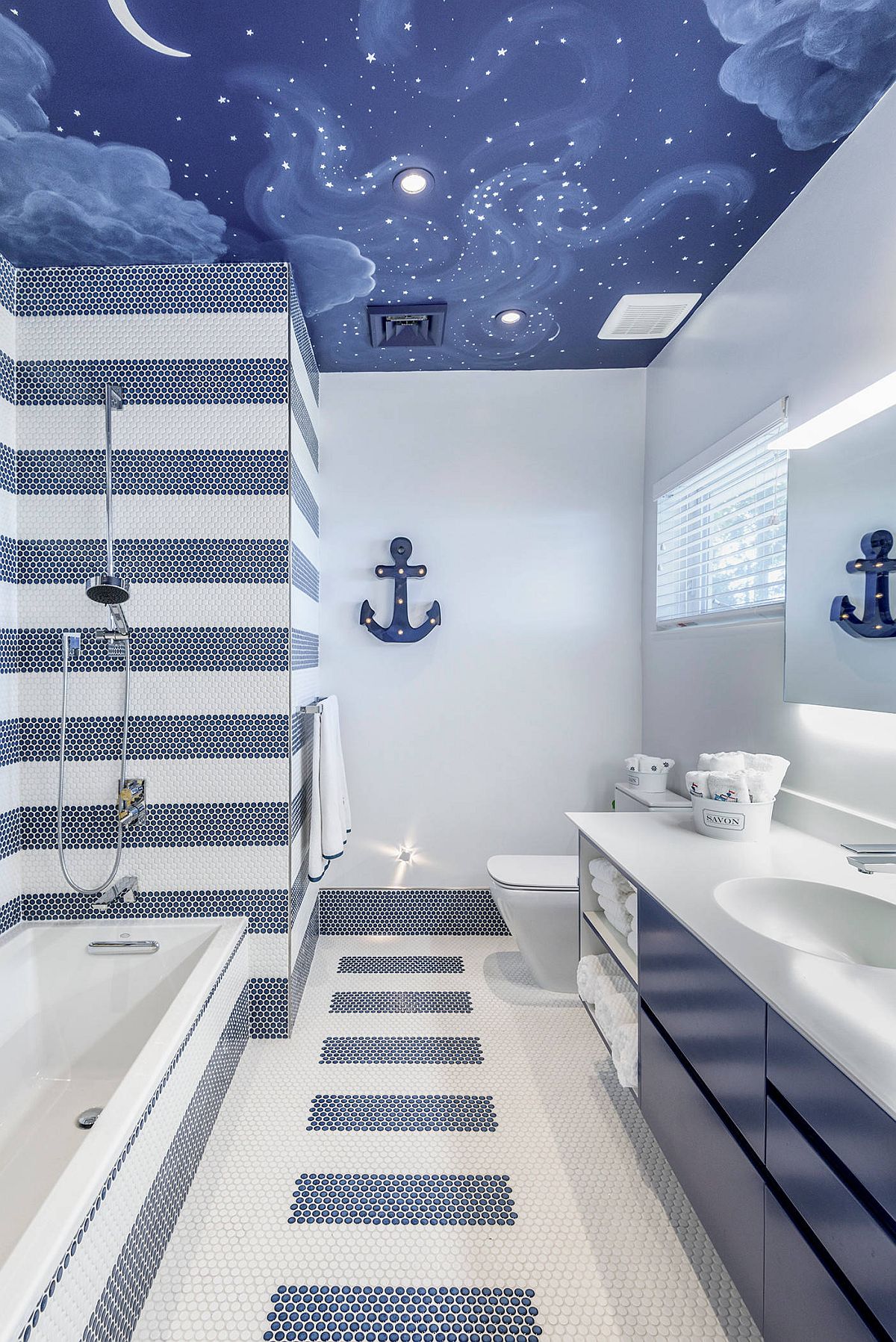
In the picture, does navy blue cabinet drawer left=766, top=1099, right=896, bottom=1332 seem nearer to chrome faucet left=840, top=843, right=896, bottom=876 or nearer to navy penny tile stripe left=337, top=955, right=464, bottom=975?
chrome faucet left=840, top=843, right=896, bottom=876

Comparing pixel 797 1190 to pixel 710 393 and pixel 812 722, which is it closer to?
pixel 812 722

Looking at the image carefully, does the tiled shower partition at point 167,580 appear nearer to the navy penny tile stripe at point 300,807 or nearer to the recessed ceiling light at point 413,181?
the navy penny tile stripe at point 300,807

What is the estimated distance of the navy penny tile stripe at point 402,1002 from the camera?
2.50 metres

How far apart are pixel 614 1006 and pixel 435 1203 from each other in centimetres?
65

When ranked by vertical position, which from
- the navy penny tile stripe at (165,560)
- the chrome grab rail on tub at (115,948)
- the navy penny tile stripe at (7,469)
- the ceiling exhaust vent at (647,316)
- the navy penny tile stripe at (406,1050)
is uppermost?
the ceiling exhaust vent at (647,316)

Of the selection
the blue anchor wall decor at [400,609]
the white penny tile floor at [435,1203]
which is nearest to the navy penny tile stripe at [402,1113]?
the white penny tile floor at [435,1203]

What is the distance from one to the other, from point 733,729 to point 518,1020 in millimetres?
1281

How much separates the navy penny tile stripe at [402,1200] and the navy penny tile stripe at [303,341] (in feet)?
8.35

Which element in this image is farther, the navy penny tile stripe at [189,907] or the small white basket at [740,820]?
the navy penny tile stripe at [189,907]

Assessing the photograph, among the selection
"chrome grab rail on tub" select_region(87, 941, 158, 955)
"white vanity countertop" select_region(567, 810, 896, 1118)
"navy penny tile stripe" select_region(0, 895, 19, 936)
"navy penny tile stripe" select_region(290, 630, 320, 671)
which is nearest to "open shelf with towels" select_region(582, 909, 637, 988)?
"white vanity countertop" select_region(567, 810, 896, 1118)

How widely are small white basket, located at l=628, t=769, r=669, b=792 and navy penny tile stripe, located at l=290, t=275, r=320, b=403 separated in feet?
6.90

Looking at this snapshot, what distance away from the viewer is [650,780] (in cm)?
277

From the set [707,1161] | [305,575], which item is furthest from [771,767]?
[305,575]

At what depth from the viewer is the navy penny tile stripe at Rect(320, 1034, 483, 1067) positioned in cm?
221
